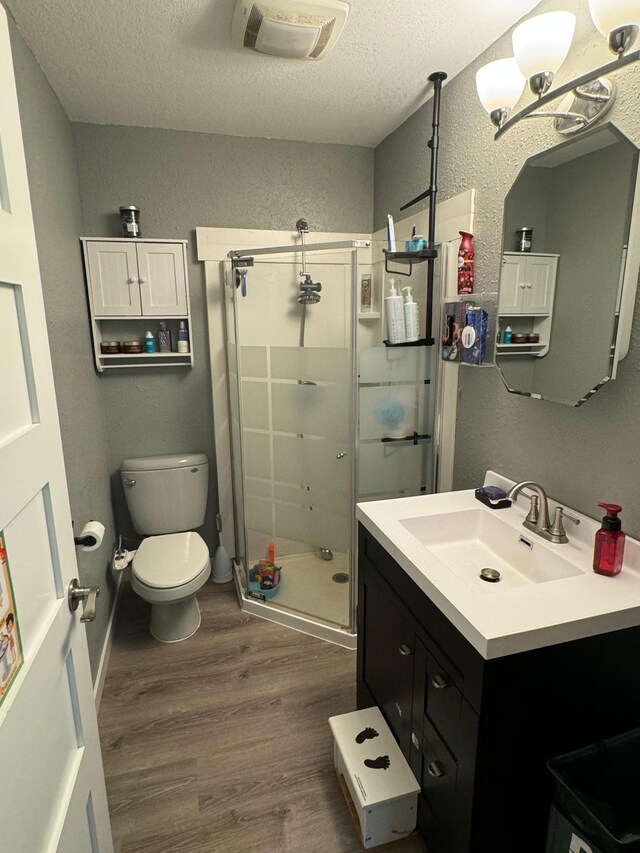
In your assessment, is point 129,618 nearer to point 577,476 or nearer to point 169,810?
point 169,810

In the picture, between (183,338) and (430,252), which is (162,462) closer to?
(183,338)

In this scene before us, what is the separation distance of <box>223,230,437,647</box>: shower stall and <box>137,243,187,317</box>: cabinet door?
258mm

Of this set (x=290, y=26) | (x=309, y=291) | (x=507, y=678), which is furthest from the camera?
(x=309, y=291)

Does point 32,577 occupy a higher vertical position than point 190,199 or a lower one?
lower

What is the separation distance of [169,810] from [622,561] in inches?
63.6

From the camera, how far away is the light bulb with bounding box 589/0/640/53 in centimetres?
102

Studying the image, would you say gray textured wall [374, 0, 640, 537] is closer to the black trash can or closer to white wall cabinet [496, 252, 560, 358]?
white wall cabinet [496, 252, 560, 358]

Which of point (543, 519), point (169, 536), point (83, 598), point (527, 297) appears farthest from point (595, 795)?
point (169, 536)

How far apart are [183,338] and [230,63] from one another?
1285 millimetres

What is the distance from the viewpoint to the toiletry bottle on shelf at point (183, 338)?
2559 mm

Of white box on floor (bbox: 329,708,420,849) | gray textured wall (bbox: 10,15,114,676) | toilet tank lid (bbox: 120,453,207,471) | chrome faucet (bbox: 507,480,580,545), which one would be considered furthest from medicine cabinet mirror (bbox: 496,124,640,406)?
toilet tank lid (bbox: 120,453,207,471)

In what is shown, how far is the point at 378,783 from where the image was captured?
1.35m

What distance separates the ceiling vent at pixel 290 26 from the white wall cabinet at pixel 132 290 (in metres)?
1.06

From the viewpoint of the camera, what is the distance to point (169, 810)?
1.51 meters
